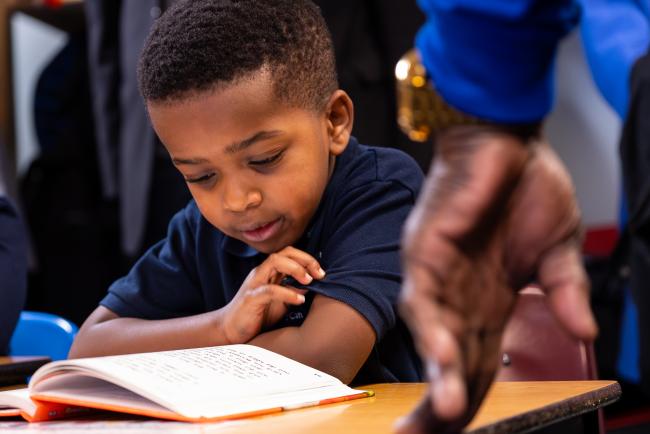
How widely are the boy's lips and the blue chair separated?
1.97 ft

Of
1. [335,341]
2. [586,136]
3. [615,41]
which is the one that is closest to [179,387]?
[335,341]

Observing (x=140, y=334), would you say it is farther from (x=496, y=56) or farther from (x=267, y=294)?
(x=496, y=56)

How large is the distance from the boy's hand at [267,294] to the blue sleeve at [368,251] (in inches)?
1.0

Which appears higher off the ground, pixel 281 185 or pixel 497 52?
pixel 497 52

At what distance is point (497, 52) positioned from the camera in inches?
18.3

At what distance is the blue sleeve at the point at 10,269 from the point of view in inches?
66.9

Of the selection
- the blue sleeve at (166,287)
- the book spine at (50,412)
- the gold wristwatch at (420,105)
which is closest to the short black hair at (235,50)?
the blue sleeve at (166,287)

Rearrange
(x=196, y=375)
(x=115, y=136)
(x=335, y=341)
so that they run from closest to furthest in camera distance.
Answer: (x=196, y=375), (x=335, y=341), (x=115, y=136)

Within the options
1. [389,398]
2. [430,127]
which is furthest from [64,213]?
[430,127]

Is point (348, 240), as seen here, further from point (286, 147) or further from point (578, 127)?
point (578, 127)

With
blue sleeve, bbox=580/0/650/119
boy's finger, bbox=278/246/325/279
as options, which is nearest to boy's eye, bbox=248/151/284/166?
boy's finger, bbox=278/246/325/279

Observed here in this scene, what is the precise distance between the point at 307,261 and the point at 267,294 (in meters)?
0.07

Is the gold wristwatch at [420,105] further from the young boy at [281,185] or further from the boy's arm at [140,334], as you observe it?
the boy's arm at [140,334]

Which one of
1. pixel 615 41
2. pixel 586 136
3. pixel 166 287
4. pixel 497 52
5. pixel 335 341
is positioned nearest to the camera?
pixel 497 52
